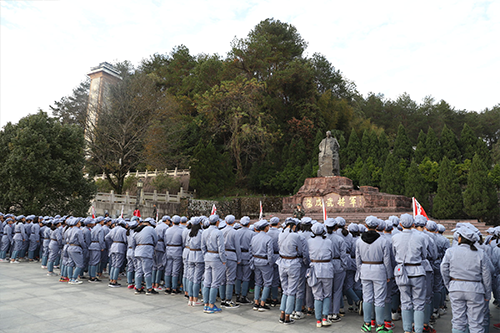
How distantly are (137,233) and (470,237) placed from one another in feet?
20.7

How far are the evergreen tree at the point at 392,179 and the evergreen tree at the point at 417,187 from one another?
→ 87 centimetres

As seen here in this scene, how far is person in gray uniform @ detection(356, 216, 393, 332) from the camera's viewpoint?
495 centimetres

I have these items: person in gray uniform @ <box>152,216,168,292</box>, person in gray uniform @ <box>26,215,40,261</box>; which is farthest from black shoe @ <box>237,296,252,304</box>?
person in gray uniform @ <box>26,215,40,261</box>

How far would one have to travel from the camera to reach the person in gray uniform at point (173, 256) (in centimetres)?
753

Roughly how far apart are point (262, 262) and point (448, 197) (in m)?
16.4

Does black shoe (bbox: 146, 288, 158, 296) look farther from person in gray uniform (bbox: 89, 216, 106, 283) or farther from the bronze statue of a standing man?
the bronze statue of a standing man

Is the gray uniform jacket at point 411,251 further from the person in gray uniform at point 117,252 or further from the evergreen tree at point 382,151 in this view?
the evergreen tree at point 382,151

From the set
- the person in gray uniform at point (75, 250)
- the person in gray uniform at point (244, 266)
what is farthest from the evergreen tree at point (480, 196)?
the person in gray uniform at point (75, 250)

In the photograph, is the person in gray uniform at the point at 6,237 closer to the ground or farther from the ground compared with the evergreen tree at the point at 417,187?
closer to the ground

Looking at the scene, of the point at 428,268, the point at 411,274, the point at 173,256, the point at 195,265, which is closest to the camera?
the point at 411,274

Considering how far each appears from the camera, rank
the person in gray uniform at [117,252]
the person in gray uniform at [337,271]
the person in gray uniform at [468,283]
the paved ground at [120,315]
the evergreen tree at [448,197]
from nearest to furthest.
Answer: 1. the person in gray uniform at [468,283]
2. the paved ground at [120,315]
3. the person in gray uniform at [337,271]
4. the person in gray uniform at [117,252]
5. the evergreen tree at [448,197]

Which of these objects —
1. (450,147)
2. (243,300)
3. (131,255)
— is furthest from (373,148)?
(131,255)

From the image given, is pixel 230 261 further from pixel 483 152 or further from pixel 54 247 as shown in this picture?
pixel 483 152

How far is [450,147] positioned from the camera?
24.3 meters
